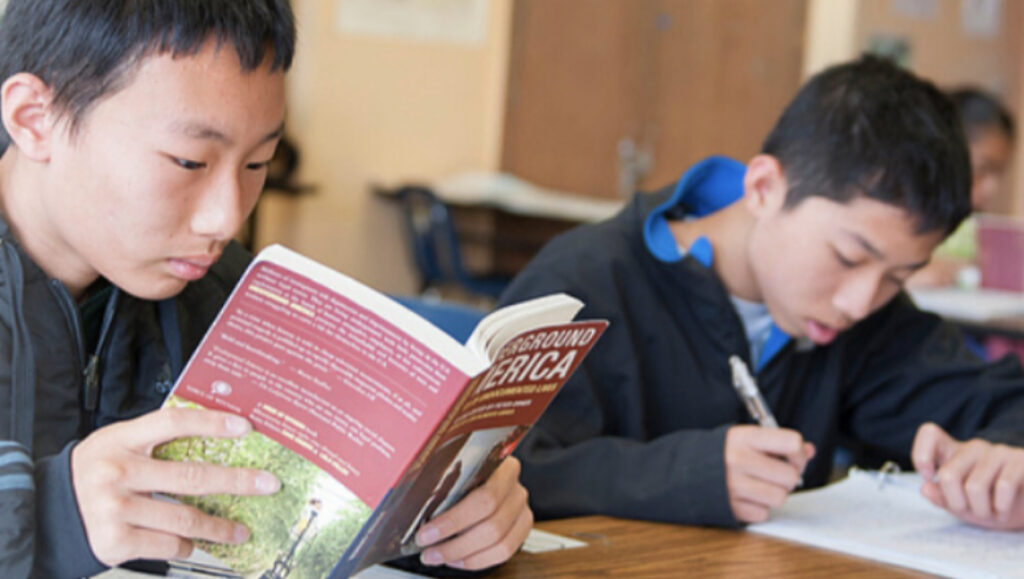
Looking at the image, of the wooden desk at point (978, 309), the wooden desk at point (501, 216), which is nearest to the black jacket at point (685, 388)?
the wooden desk at point (978, 309)

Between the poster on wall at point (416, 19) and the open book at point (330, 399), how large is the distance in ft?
15.9

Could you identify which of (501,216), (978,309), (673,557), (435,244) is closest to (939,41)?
(501,216)

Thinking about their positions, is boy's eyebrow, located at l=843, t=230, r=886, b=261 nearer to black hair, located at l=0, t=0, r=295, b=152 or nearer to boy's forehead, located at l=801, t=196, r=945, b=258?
boy's forehead, located at l=801, t=196, r=945, b=258

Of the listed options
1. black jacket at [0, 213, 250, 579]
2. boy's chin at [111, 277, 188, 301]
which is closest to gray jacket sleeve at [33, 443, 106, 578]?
black jacket at [0, 213, 250, 579]

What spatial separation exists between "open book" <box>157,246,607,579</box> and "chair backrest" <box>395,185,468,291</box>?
15.3 ft

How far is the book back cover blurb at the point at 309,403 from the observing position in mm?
849

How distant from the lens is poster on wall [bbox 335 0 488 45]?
5.60 metres

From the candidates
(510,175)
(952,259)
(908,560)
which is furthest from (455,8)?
(908,560)

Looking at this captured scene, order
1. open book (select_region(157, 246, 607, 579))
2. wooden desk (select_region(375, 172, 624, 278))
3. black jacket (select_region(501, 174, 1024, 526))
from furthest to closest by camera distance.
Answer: wooden desk (select_region(375, 172, 624, 278)) → black jacket (select_region(501, 174, 1024, 526)) → open book (select_region(157, 246, 607, 579))

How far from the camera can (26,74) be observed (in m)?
1.07

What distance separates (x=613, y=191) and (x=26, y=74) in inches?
222

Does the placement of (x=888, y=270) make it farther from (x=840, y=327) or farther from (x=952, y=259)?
(x=952, y=259)

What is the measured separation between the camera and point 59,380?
43.1 inches

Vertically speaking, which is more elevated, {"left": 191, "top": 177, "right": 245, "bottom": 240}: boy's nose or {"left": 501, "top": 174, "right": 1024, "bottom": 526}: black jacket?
{"left": 191, "top": 177, "right": 245, "bottom": 240}: boy's nose
